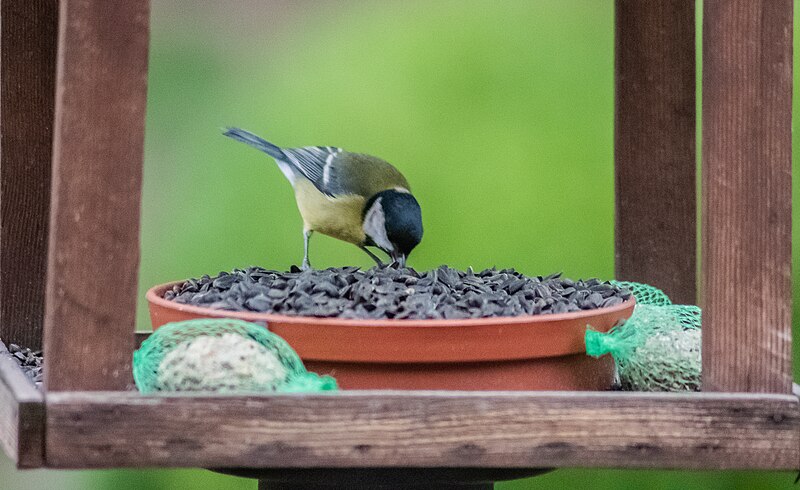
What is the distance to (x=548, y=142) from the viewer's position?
339 cm

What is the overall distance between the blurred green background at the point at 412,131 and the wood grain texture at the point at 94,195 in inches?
67.6

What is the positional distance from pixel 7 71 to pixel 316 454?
121 cm

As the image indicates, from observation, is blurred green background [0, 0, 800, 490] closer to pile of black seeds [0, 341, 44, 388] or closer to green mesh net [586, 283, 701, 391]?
pile of black seeds [0, 341, 44, 388]

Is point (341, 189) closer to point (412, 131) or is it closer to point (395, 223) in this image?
point (412, 131)

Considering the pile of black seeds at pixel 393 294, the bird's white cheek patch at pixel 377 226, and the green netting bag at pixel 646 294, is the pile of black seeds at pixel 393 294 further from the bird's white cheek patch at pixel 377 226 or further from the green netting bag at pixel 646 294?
the bird's white cheek patch at pixel 377 226

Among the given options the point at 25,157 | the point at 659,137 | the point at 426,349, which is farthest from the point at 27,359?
the point at 659,137

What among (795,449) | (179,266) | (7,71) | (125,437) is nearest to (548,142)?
(179,266)

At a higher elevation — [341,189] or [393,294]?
[341,189]

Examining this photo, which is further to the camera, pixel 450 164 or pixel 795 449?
pixel 450 164

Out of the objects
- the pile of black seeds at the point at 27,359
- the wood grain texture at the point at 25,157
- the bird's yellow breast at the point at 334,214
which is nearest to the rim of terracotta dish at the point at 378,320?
the pile of black seeds at the point at 27,359

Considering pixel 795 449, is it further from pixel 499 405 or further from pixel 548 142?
pixel 548 142

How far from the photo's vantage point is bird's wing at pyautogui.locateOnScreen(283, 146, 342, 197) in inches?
149

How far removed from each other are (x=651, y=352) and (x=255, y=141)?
2.05 meters

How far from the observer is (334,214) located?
3742 mm
